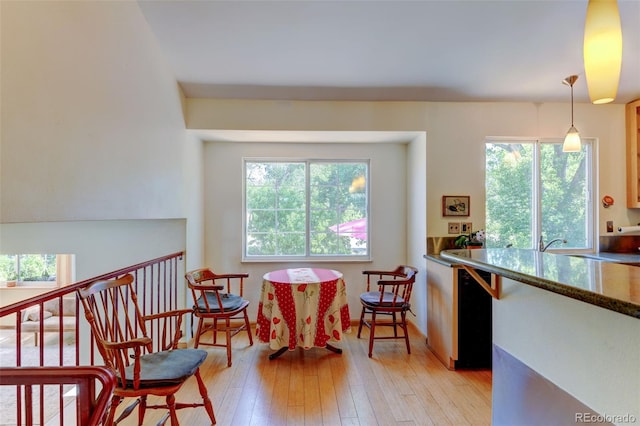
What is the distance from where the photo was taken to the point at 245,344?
10.9 ft

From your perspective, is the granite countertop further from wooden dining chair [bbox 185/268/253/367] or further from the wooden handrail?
wooden dining chair [bbox 185/268/253/367]

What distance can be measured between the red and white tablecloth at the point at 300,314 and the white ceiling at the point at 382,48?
1894mm

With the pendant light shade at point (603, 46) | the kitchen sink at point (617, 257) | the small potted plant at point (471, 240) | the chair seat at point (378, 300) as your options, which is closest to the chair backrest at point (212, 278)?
the chair seat at point (378, 300)

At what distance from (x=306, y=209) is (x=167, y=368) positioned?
245cm

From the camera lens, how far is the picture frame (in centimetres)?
332

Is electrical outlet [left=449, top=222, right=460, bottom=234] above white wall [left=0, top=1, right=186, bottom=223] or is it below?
below

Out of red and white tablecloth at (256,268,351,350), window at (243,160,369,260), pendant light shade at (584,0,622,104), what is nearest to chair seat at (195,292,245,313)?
red and white tablecloth at (256,268,351,350)

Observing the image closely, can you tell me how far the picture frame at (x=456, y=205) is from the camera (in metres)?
3.32

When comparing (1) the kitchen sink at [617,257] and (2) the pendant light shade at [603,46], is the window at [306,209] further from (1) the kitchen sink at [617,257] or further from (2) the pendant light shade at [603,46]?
(2) the pendant light shade at [603,46]

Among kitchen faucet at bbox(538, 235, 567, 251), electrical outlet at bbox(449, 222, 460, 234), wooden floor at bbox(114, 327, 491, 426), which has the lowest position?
wooden floor at bbox(114, 327, 491, 426)

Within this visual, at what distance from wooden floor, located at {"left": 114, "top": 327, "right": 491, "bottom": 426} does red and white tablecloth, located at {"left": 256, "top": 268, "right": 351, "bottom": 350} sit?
220 millimetres

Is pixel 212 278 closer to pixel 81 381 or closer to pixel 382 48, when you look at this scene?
pixel 81 381

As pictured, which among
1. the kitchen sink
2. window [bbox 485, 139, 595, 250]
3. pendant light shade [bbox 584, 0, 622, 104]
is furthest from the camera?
window [bbox 485, 139, 595, 250]

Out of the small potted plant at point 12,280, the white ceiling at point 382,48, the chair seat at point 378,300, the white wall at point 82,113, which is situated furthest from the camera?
the small potted plant at point 12,280
